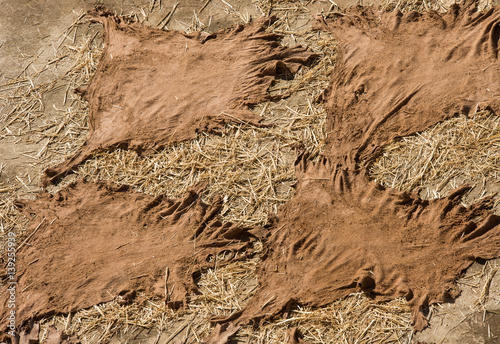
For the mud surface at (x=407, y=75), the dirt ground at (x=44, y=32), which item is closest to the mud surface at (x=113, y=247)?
the dirt ground at (x=44, y=32)

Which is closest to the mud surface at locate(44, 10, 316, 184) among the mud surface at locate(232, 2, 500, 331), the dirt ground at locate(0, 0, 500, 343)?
the dirt ground at locate(0, 0, 500, 343)

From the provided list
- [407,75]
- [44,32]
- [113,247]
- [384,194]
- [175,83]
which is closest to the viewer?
[384,194]

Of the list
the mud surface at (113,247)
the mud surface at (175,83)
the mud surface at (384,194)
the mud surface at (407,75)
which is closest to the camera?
the mud surface at (384,194)

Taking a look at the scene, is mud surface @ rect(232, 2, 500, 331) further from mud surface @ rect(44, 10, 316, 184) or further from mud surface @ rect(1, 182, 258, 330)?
mud surface @ rect(44, 10, 316, 184)

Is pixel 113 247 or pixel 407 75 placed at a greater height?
pixel 407 75

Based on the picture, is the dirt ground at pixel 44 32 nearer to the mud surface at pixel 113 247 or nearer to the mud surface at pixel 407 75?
the mud surface at pixel 113 247

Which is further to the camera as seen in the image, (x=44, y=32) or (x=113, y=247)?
(x=44, y=32)

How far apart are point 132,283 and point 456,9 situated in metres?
3.12

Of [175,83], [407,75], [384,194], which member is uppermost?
[407,75]

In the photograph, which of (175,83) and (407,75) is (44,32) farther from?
(407,75)

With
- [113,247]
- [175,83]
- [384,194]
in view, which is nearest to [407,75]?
[384,194]

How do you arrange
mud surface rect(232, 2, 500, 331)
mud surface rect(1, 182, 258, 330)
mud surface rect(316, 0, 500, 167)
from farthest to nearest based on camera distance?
1. mud surface rect(316, 0, 500, 167)
2. mud surface rect(1, 182, 258, 330)
3. mud surface rect(232, 2, 500, 331)

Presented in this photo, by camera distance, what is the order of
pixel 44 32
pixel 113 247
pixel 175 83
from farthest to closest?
pixel 44 32, pixel 175 83, pixel 113 247

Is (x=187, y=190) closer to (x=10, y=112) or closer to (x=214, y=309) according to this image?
(x=214, y=309)
